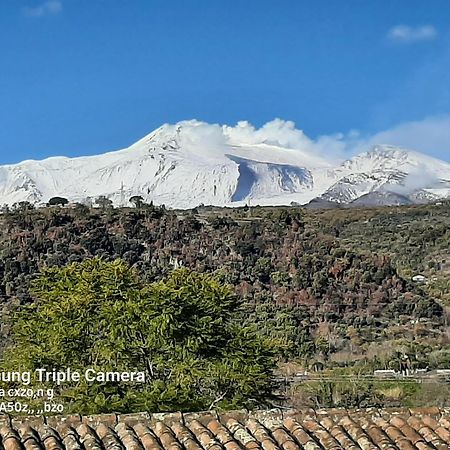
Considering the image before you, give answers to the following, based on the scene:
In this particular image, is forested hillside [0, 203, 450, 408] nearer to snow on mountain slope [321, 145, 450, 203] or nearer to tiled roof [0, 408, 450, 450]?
tiled roof [0, 408, 450, 450]

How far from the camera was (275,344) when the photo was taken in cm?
1502

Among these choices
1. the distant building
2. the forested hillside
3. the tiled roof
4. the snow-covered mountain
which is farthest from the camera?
the snow-covered mountain

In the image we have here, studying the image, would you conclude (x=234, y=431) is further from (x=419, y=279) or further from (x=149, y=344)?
(x=419, y=279)

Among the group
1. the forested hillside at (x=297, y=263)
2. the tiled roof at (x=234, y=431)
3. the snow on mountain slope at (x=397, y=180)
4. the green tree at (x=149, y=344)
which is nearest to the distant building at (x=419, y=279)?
the forested hillside at (x=297, y=263)

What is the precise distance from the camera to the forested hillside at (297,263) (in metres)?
39.7

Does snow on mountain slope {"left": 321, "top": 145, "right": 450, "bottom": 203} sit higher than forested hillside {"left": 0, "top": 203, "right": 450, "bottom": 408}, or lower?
higher

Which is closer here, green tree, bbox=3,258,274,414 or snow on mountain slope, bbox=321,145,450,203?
green tree, bbox=3,258,274,414

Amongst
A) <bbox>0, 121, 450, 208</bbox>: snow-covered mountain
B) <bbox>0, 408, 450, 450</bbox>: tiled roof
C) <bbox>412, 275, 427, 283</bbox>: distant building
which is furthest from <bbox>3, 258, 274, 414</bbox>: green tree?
<bbox>0, 121, 450, 208</bbox>: snow-covered mountain

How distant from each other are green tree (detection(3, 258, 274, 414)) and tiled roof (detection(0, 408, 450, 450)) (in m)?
4.73

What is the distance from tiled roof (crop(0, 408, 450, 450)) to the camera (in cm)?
700

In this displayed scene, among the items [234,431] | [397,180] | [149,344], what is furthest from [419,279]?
[397,180]

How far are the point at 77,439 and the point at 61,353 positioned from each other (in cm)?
692

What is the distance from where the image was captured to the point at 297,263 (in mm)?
50531

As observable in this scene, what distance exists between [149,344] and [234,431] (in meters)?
6.27
